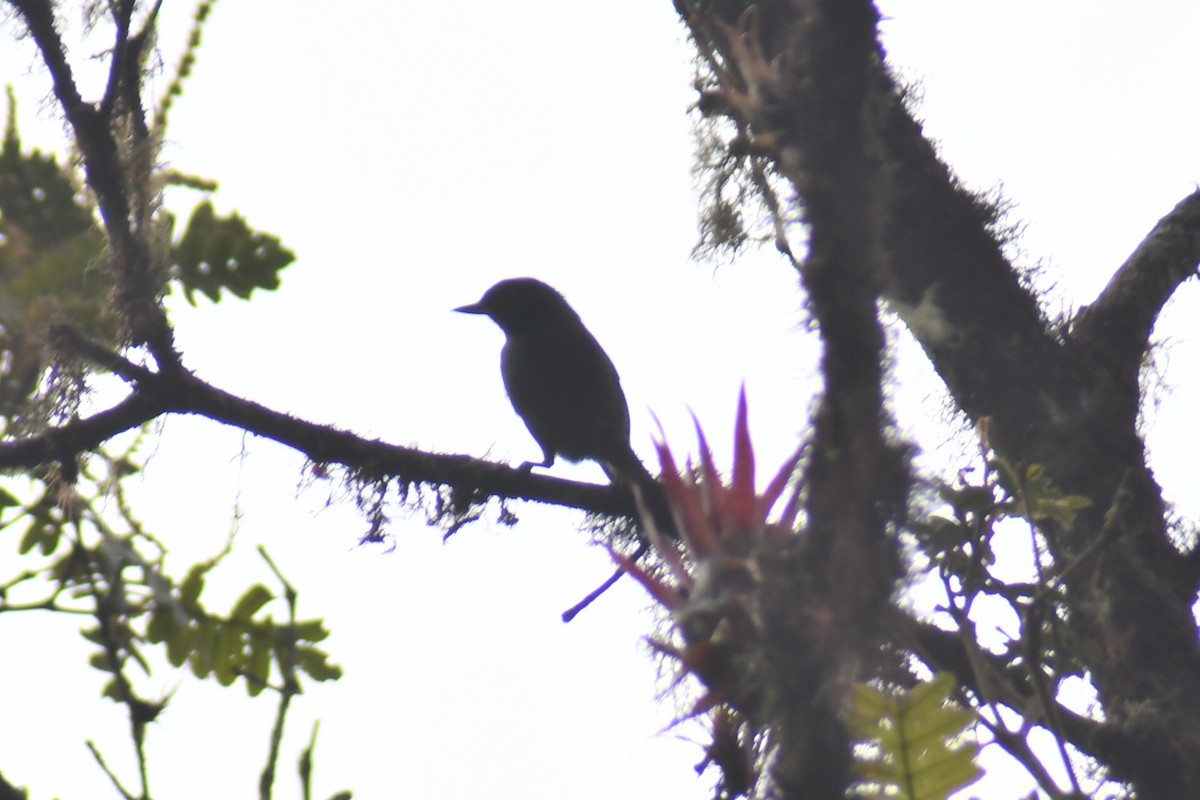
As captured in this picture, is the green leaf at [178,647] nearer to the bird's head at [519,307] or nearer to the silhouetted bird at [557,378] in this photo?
the silhouetted bird at [557,378]

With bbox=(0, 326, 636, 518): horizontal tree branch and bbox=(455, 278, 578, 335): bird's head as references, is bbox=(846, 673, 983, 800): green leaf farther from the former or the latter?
bbox=(455, 278, 578, 335): bird's head

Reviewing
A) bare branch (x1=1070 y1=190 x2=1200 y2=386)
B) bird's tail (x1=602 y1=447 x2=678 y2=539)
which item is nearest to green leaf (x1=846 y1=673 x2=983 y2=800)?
bird's tail (x1=602 y1=447 x2=678 y2=539)

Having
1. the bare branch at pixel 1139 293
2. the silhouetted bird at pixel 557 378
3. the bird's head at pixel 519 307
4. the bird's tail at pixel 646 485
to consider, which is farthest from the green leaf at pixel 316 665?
the bird's head at pixel 519 307

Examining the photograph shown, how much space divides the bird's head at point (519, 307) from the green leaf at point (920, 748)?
4.70 meters

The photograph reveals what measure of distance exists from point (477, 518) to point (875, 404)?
284 cm

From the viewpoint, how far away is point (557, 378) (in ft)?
18.3

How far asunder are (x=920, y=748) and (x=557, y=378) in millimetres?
4400

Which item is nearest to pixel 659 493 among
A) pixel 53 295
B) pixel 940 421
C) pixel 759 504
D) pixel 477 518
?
pixel 477 518

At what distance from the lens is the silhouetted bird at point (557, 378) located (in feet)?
18.0

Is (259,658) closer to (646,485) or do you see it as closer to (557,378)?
(646,485)

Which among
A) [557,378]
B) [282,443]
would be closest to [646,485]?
[282,443]

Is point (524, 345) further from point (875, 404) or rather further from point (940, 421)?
point (875, 404)

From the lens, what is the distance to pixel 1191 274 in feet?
13.0

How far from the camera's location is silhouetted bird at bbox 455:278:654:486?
5.47 m
